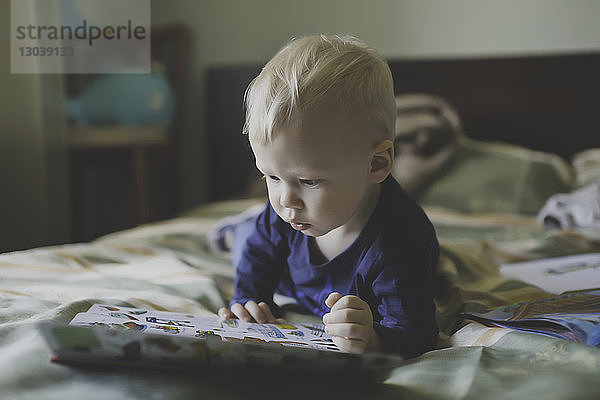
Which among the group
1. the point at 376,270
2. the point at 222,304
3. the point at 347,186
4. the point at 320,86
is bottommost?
the point at 222,304

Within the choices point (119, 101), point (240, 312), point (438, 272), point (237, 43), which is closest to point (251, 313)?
point (240, 312)

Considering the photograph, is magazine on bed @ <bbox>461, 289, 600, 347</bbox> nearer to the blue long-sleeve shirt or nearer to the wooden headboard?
the blue long-sleeve shirt

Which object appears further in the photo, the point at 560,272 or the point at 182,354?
the point at 560,272

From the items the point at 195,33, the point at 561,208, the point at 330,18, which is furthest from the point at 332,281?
the point at 195,33

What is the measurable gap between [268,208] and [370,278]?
0.69 feet

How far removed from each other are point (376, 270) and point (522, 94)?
4.58 feet

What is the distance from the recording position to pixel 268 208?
0.94 m

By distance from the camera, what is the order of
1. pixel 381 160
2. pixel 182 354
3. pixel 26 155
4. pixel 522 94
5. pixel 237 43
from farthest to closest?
pixel 237 43 < pixel 522 94 < pixel 26 155 < pixel 381 160 < pixel 182 354

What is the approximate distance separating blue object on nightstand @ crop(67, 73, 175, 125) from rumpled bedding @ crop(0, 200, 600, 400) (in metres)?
0.63

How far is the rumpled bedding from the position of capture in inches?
22.7

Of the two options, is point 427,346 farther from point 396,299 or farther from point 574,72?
point 574,72

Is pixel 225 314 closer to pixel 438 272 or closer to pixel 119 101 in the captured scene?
pixel 438 272

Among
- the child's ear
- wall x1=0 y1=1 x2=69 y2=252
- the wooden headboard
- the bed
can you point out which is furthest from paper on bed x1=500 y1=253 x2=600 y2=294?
wall x1=0 y1=1 x2=69 y2=252

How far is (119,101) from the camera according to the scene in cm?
202
